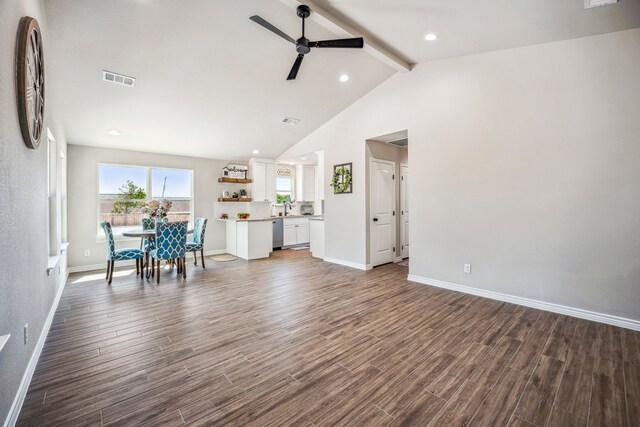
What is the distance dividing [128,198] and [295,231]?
4209mm

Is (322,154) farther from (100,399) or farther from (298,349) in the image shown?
(100,399)

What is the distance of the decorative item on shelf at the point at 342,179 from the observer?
5.71m

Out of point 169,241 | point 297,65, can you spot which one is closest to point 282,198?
point 169,241

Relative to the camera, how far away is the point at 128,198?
594cm

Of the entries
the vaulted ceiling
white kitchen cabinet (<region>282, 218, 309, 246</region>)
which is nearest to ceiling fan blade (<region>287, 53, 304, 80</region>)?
the vaulted ceiling

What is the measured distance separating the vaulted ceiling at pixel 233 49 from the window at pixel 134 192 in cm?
74

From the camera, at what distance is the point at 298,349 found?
2.57 meters

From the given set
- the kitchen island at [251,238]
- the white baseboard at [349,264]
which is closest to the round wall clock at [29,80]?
the kitchen island at [251,238]

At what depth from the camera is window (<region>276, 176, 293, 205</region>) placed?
29.2ft

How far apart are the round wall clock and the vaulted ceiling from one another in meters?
1.02

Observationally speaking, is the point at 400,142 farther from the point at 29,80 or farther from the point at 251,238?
the point at 29,80

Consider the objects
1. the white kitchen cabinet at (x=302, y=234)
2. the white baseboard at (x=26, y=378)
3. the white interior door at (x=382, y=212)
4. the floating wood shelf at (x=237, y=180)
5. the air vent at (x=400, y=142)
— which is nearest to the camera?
the white baseboard at (x=26, y=378)

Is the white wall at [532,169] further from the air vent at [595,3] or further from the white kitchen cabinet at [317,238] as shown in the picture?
the white kitchen cabinet at [317,238]

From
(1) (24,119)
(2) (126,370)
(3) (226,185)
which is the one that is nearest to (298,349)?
(2) (126,370)
